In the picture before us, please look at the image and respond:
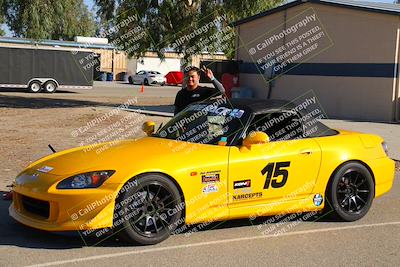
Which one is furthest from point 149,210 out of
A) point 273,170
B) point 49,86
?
point 49,86

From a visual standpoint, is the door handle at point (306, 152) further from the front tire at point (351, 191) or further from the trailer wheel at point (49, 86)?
the trailer wheel at point (49, 86)

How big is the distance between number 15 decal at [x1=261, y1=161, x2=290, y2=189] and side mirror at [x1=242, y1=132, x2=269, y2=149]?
1.00 ft

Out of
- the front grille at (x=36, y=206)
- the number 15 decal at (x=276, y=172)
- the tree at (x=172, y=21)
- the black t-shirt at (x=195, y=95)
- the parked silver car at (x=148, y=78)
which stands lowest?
the parked silver car at (x=148, y=78)

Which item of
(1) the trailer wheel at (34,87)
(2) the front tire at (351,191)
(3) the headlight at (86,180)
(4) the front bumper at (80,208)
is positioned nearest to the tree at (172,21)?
(1) the trailer wheel at (34,87)

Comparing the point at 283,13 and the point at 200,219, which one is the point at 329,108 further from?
the point at 200,219

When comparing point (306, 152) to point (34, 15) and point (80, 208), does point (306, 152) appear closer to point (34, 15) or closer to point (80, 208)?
point (80, 208)

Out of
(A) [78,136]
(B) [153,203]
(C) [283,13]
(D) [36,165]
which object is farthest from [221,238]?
(C) [283,13]

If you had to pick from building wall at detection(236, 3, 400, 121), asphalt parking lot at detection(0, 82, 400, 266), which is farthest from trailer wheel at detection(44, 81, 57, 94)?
asphalt parking lot at detection(0, 82, 400, 266)

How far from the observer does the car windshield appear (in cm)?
631

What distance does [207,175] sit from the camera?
584cm

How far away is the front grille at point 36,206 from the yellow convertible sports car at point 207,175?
0.4 inches

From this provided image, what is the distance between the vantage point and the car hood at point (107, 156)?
5633mm

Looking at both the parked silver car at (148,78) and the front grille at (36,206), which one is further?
the parked silver car at (148,78)

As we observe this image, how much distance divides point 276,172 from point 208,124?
95cm
